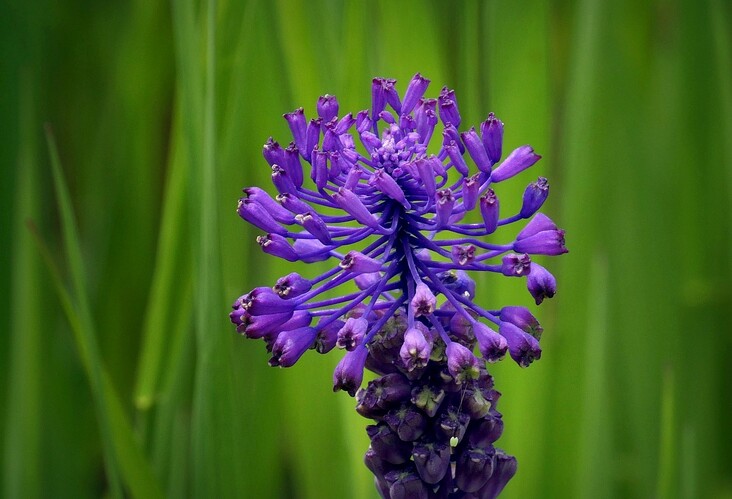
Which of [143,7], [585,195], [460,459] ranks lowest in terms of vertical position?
[460,459]

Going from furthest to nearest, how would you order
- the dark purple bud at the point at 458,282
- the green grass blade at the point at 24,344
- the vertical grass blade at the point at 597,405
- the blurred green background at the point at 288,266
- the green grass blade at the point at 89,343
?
the green grass blade at the point at 24,344 → the vertical grass blade at the point at 597,405 → the blurred green background at the point at 288,266 → the green grass blade at the point at 89,343 → the dark purple bud at the point at 458,282

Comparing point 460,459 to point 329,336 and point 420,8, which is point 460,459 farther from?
point 420,8

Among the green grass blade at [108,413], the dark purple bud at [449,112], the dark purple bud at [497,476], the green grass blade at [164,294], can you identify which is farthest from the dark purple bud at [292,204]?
the green grass blade at [164,294]

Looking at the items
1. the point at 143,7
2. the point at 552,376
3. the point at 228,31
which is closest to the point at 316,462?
the point at 552,376

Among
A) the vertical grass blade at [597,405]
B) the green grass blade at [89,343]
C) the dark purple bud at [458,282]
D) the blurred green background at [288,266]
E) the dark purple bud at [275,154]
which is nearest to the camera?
the dark purple bud at [275,154]

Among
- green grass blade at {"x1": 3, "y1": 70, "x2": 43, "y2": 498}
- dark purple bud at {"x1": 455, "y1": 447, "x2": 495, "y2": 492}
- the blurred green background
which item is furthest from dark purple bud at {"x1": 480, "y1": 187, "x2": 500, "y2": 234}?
green grass blade at {"x1": 3, "y1": 70, "x2": 43, "y2": 498}

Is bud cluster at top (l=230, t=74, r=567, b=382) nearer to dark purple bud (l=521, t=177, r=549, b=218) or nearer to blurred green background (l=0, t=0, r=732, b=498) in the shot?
dark purple bud (l=521, t=177, r=549, b=218)

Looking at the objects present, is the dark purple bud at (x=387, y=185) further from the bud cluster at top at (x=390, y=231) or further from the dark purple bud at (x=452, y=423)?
the dark purple bud at (x=452, y=423)
